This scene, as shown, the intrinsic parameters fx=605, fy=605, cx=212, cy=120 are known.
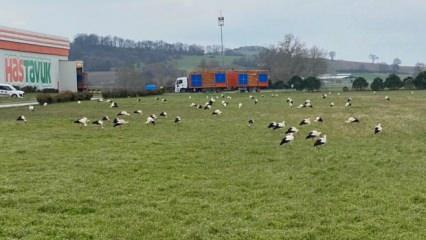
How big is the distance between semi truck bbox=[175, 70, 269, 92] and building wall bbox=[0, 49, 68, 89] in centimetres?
1537

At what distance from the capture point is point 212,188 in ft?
30.6

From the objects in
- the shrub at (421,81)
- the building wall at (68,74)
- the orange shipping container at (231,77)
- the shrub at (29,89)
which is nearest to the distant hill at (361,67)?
the orange shipping container at (231,77)

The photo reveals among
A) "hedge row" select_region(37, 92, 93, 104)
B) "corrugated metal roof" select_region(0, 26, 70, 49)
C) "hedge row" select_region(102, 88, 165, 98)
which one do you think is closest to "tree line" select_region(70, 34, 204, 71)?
"corrugated metal roof" select_region(0, 26, 70, 49)

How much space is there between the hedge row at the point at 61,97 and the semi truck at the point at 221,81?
96.5ft

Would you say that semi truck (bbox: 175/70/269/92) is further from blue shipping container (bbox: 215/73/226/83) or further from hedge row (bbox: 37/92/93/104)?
hedge row (bbox: 37/92/93/104)

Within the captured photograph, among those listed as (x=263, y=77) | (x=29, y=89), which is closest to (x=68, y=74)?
(x=29, y=89)

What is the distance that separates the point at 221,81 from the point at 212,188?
67.8m

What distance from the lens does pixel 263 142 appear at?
627 inches

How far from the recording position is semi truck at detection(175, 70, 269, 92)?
75812 mm

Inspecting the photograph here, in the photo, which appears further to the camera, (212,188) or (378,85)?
(378,85)

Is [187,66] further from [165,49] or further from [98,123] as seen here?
[98,123]

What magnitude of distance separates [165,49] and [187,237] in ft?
405

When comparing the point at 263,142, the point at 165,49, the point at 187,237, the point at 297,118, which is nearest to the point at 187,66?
the point at 165,49

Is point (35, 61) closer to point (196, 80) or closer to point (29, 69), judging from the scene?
point (29, 69)
